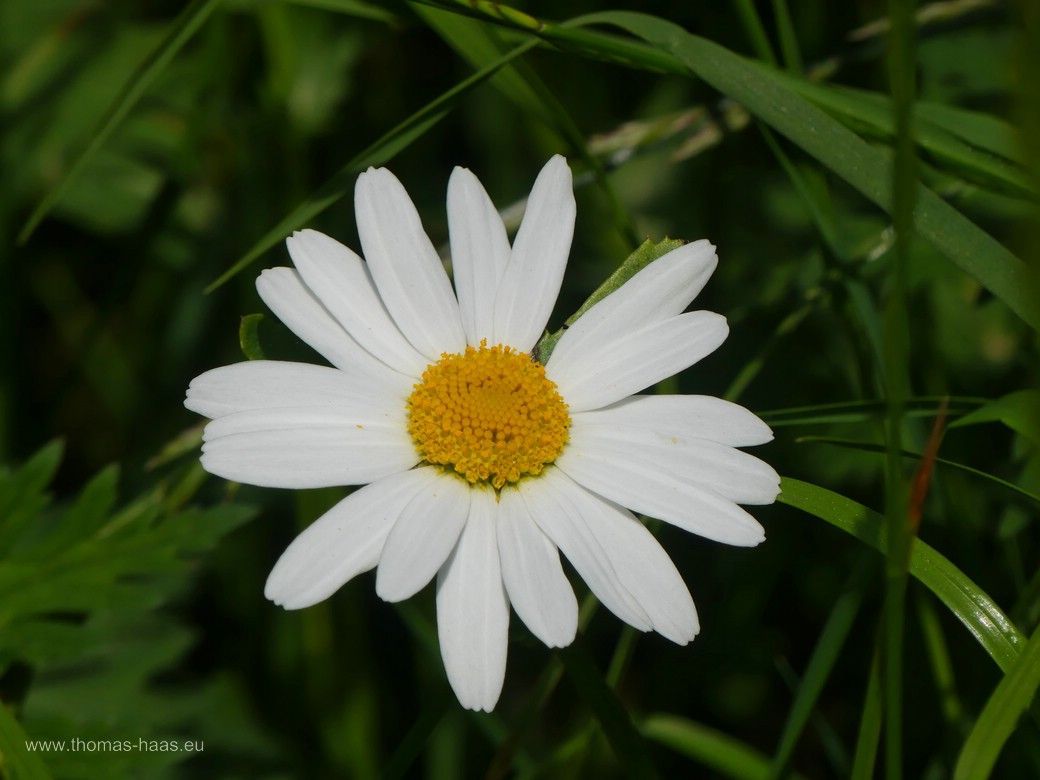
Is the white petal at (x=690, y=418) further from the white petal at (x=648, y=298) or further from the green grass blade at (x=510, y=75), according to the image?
the green grass blade at (x=510, y=75)

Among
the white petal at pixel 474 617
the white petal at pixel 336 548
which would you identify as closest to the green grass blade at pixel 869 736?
the white petal at pixel 474 617

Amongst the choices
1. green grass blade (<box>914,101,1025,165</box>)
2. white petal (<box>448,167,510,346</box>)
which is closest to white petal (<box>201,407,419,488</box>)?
white petal (<box>448,167,510,346</box>)

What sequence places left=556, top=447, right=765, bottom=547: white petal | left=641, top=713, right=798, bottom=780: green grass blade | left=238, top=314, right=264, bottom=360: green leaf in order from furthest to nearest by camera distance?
1. left=641, top=713, right=798, bottom=780: green grass blade
2. left=238, top=314, right=264, bottom=360: green leaf
3. left=556, top=447, right=765, bottom=547: white petal

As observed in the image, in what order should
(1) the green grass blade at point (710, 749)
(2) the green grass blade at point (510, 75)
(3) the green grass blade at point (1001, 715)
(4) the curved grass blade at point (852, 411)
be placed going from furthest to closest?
(1) the green grass blade at point (710, 749) < (2) the green grass blade at point (510, 75) < (4) the curved grass blade at point (852, 411) < (3) the green grass blade at point (1001, 715)

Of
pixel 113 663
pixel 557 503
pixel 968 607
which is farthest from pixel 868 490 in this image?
pixel 113 663

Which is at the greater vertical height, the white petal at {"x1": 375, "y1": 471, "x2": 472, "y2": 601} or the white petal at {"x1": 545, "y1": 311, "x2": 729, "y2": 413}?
the white petal at {"x1": 545, "y1": 311, "x2": 729, "y2": 413}

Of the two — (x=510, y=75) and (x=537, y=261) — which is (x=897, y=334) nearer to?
(x=537, y=261)

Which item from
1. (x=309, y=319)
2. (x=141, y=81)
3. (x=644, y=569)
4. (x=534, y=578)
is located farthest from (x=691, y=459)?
(x=141, y=81)

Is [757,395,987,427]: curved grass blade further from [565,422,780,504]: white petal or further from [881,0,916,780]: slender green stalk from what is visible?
[881,0,916,780]: slender green stalk

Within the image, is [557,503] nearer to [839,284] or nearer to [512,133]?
[839,284]
